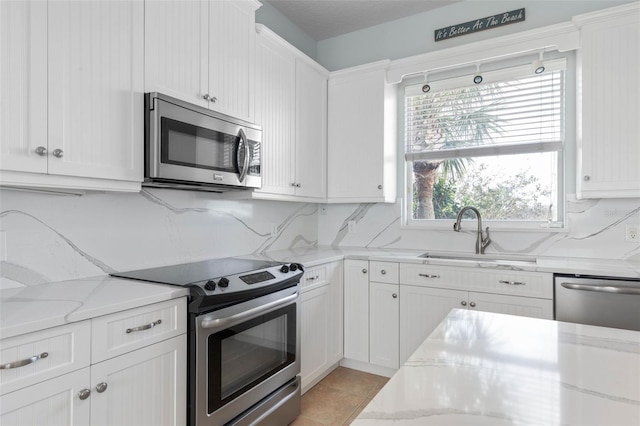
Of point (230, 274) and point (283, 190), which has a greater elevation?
point (283, 190)

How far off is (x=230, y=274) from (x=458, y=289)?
1.51 meters

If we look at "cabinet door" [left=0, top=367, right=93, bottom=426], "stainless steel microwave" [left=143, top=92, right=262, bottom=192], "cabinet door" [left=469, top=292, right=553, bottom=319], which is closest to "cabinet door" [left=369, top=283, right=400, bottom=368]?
"cabinet door" [left=469, top=292, right=553, bottom=319]

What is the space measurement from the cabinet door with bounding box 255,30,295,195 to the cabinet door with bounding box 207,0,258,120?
0.12 m

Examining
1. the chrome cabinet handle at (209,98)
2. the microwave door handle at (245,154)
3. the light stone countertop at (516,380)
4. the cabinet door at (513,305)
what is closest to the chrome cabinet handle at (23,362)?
the light stone countertop at (516,380)

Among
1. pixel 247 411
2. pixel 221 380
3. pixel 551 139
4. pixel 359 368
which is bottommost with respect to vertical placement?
pixel 359 368

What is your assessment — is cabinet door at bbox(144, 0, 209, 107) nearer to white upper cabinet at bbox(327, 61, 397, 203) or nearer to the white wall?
white upper cabinet at bbox(327, 61, 397, 203)

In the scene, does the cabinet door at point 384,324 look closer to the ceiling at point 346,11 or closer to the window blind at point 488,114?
the window blind at point 488,114

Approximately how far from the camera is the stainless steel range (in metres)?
1.60

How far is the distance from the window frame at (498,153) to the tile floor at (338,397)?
130cm

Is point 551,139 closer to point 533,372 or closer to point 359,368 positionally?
point 359,368

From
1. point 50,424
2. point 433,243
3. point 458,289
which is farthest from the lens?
point 433,243

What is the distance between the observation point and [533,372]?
0.76 metres

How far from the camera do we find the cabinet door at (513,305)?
7.30ft

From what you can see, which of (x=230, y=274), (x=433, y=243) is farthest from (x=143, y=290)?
(x=433, y=243)
